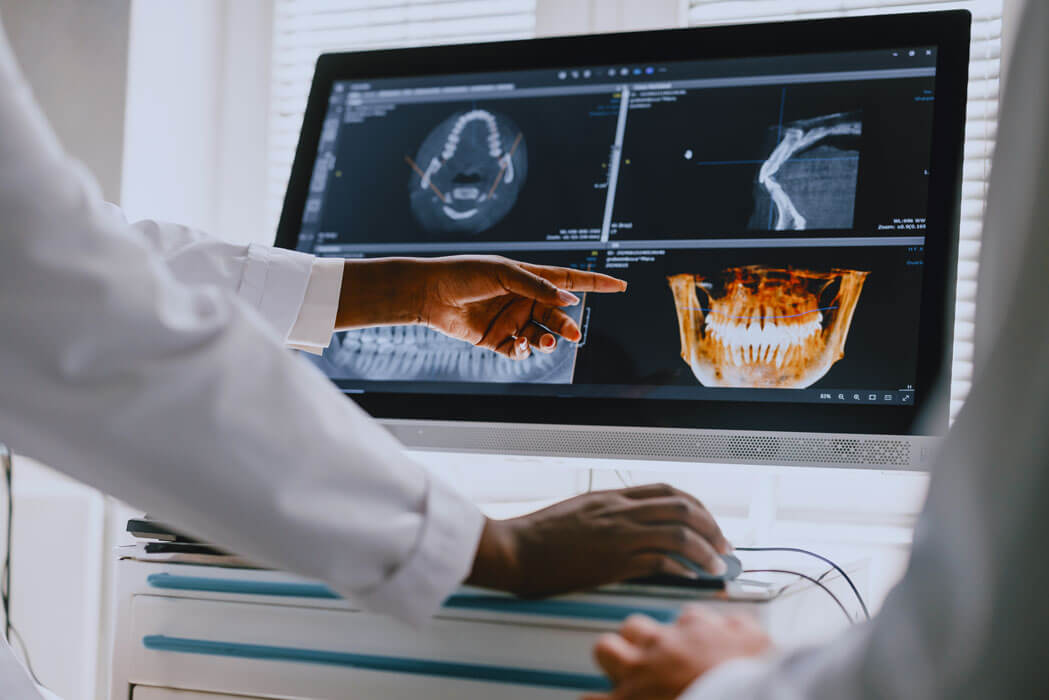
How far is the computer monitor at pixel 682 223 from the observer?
3.84ft

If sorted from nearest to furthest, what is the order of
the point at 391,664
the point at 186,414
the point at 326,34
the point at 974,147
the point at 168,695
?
the point at 186,414 → the point at 391,664 → the point at 168,695 → the point at 974,147 → the point at 326,34

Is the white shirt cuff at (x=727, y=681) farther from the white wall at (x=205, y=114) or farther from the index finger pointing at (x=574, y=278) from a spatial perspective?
the white wall at (x=205, y=114)

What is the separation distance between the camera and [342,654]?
2.79ft

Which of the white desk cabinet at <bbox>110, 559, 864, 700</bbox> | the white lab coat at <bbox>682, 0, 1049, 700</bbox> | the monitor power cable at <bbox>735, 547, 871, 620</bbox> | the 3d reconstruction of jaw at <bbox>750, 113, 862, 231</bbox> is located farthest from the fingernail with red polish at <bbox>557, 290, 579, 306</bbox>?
the white lab coat at <bbox>682, 0, 1049, 700</bbox>

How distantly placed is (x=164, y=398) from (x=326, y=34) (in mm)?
1726

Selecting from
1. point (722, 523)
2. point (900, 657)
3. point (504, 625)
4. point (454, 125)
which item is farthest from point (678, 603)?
point (454, 125)

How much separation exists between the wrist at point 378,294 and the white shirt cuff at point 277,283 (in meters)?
0.06

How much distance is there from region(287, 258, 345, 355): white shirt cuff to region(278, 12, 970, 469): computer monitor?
0.10 m

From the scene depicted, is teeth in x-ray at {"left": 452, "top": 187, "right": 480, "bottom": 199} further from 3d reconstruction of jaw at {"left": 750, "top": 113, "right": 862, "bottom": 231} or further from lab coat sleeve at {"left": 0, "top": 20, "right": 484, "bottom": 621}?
lab coat sleeve at {"left": 0, "top": 20, "right": 484, "bottom": 621}

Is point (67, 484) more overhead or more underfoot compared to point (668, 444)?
more underfoot

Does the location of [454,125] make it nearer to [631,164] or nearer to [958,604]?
[631,164]

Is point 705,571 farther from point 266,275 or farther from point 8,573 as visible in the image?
point 8,573

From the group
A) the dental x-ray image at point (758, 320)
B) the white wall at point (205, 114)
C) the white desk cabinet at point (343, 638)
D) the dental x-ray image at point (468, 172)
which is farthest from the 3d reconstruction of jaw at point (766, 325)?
the white wall at point (205, 114)

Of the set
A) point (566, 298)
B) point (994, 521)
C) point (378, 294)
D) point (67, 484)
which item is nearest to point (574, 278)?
point (566, 298)
